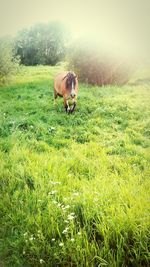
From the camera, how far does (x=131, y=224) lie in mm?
2557

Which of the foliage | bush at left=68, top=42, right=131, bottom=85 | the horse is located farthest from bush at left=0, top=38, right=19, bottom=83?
the horse

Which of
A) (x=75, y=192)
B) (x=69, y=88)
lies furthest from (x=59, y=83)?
(x=75, y=192)

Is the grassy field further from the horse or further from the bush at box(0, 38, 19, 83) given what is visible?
the bush at box(0, 38, 19, 83)

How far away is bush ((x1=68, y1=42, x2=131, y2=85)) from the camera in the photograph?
12.0 meters

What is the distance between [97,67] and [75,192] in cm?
954

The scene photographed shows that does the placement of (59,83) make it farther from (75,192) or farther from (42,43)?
(42,43)

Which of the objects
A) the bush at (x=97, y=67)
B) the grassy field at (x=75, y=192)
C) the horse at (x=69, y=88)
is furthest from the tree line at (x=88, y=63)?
the grassy field at (x=75, y=192)

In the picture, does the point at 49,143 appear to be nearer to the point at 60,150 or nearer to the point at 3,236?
the point at 60,150

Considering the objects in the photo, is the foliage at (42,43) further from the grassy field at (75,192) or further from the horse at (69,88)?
the grassy field at (75,192)

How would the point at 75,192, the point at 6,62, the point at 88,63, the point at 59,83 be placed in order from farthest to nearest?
1. the point at 88,63
2. the point at 6,62
3. the point at 59,83
4. the point at 75,192

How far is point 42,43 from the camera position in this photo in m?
19.9

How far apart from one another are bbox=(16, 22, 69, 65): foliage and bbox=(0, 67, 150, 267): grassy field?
389 inches

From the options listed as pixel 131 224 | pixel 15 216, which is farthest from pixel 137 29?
pixel 15 216

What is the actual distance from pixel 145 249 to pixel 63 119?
4.91m
